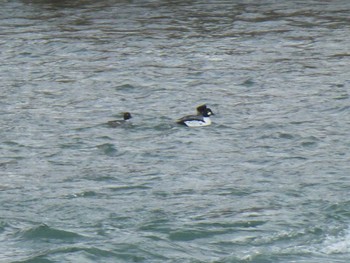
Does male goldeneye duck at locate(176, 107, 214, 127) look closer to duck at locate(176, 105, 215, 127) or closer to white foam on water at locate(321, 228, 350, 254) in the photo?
duck at locate(176, 105, 215, 127)

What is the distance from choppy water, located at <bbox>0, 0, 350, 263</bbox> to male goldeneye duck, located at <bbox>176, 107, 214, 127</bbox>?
0.52 feet

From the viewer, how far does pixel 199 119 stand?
16859 millimetres

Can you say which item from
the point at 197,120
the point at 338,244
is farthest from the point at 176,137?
the point at 338,244

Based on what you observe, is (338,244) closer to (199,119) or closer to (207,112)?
(199,119)

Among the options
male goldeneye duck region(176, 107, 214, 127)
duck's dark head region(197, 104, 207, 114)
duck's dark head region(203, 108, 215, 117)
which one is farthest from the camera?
duck's dark head region(203, 108, 215, 117)

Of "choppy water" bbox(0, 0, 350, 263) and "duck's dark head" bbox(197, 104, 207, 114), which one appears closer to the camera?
"choppy water" bbox(0, 0, 350, 263)

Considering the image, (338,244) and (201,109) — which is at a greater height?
(201,109)

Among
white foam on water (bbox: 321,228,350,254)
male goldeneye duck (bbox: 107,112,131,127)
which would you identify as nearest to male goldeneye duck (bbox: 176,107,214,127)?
male goldeneye duck (bbox: 107,112,131,127)

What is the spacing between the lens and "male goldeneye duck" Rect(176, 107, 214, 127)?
664 inches

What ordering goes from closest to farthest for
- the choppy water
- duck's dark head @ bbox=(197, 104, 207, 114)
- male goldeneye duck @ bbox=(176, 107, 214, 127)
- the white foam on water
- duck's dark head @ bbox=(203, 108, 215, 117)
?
the white foam on water < the choppy water < male goldeneye duck @ bbox=(176, 107, 214, 127) < duck's dark head @ bbox=(197, 104, 207, 114) < duck's dark head @ bbox=(203, 108, 215, 117)

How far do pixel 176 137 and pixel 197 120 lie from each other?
1.65 ft

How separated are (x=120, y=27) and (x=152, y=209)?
12.9 m

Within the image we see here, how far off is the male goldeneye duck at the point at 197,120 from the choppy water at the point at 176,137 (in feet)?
0.52

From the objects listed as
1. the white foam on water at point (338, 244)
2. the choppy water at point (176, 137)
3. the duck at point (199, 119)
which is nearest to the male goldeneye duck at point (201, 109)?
the duck at point (199, 119)
